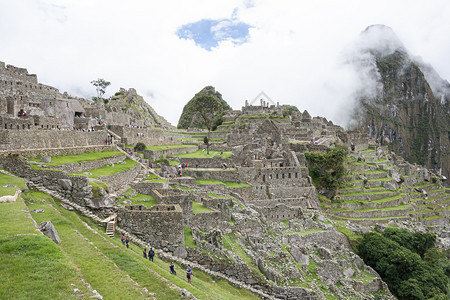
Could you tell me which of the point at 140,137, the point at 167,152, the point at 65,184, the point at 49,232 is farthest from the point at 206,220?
the point at 140,137

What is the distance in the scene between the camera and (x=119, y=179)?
23.4 m

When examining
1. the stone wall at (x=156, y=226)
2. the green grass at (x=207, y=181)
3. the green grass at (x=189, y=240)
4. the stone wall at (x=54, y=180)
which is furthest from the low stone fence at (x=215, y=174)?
the stone wall at (x=54, y=180)

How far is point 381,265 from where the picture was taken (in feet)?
102

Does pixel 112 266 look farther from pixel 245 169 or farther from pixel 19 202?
pixel 245 169

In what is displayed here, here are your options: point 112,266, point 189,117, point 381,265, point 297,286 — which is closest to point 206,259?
point 297,286

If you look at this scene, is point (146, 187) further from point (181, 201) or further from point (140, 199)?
point (181, 201)

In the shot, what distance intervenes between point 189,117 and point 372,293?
80.8 meters

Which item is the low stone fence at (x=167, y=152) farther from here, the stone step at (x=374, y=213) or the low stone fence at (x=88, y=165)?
the stone step at (x=374, y=213)

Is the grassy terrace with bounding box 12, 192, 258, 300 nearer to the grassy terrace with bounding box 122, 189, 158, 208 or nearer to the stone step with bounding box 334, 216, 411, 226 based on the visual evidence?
the grassy terrace with bounding box 122, 189, 158, 208

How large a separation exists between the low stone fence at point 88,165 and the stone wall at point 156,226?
5700 millimetres

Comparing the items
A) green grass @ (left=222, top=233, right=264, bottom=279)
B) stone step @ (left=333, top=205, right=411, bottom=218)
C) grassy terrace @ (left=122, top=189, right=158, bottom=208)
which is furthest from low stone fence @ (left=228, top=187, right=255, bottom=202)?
stone step @ (left=333, top=205, right=411, bottom=218)

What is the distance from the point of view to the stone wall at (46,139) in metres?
20.2

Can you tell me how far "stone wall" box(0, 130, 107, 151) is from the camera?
20.2 metres

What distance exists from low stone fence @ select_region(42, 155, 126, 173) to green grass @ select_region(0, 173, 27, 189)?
3.45 meters
